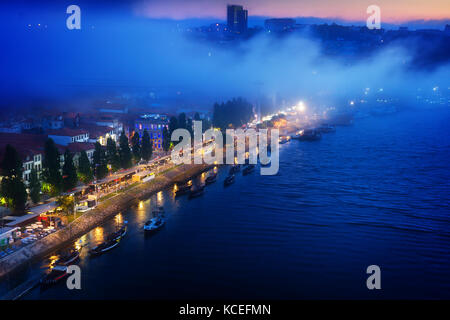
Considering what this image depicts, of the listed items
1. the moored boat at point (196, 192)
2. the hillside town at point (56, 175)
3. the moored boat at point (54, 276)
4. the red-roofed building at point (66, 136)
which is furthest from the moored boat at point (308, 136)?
the moored boat at point (54, 276)

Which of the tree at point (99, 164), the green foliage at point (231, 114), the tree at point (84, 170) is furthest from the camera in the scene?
the green foliage at point (231, 114)

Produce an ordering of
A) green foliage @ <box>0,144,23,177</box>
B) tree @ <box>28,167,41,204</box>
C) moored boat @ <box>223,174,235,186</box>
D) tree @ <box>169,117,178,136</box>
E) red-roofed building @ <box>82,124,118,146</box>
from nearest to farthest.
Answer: green foliage @ <box>0,144,23,177</box>, tree @ <box>28,167,41,204</box>, moored boat @ <box>223,174,235,186</box>, red-roofed building @ <box>82,124,118,146</box>, tree @ <box>169,117,178,136</box>

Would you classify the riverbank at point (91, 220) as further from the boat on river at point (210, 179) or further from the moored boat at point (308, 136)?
the moored boat at point (308, 136)

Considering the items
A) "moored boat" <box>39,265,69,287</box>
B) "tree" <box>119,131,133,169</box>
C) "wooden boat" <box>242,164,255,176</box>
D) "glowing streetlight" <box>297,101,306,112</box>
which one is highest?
"glowing streetlight" <box>297,101,306,112</box>

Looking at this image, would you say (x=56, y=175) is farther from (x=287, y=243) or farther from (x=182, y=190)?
(x=287, y=243)

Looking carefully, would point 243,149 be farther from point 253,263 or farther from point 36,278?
point 36,278

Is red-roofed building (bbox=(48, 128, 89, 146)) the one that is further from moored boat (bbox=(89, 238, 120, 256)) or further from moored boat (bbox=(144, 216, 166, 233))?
moored boat (bbox=(89, 238, 120, 256))

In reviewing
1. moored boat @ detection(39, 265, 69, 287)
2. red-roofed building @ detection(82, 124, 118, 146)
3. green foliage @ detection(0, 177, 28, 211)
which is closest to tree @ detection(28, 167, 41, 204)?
green foliage @ detection(0, 177, 28, 211)
